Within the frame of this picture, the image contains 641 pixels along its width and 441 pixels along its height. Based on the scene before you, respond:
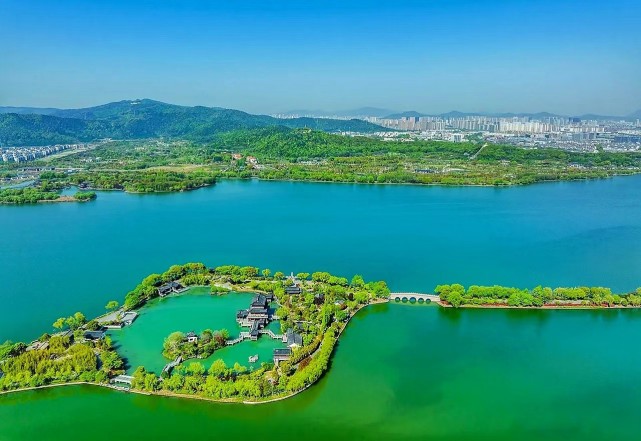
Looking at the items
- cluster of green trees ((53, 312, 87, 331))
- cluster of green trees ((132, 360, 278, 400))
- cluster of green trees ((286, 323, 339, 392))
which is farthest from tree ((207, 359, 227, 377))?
cluster of green trees ((53, 312, 87, 331))

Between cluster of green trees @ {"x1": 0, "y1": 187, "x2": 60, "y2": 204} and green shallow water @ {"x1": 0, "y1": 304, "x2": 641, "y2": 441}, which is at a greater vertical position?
cluster of green trees @ {"x1": 0, "y1": 187, "x2": 60, "y2": 204}

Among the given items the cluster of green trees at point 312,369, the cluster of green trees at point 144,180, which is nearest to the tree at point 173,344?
the cluster of green trees at point 312,369

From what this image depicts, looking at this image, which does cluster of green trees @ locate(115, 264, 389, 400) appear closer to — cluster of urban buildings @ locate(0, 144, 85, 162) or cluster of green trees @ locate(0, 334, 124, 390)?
cluster of green trees @ locate(0, 334, 124, 390)

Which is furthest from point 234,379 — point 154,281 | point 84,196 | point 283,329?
point 84,196

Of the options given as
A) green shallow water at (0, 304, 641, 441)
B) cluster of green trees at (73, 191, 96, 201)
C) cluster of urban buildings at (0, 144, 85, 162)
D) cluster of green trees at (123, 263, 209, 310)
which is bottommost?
green shallow water at (0, 304, 641, 441)

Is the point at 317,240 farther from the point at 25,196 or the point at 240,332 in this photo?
the point at 25,196

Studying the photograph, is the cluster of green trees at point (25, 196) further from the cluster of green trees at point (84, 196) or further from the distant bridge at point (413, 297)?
the distant bridge at point (413, 297)
